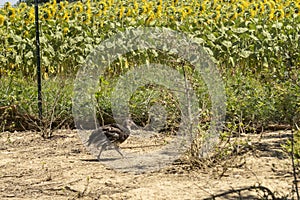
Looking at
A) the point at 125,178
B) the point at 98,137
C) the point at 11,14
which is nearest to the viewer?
the point at 125,178

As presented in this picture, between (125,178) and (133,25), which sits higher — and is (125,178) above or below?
below

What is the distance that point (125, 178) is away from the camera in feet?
13.8

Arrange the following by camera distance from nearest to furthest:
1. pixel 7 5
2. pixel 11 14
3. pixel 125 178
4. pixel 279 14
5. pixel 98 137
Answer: pixel 125 178 < pixel 98 137 < pixel 11 14 < pixel 7 5 < pixel 279 14

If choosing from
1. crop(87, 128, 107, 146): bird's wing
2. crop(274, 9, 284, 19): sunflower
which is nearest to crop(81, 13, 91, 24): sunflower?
crop(274, 9, 284, 19): sunflower

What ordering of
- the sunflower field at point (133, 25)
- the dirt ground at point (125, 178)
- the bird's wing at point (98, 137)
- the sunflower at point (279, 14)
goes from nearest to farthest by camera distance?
the dirt ground at point (125, 178) < the bird's wing at point (98, 137) < the sunflower field at point (133, 25) < the sunflower at point (279, 14)

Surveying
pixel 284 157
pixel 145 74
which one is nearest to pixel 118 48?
pixel 145 74

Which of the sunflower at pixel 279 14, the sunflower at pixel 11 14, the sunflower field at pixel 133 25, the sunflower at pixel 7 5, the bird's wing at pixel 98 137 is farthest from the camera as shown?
the sunflower at pixel 279 14

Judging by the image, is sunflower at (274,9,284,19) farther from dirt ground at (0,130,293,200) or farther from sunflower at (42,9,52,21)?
dirt ground at (0,130,293,200)

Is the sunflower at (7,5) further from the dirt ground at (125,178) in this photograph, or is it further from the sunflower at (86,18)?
the dirt ground at (125,178)

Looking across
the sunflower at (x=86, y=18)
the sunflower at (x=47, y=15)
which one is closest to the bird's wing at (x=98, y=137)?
the sunflower at (x=86, y=18)

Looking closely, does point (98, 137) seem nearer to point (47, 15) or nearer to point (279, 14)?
point (47, 15)

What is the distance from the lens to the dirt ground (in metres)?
3.78

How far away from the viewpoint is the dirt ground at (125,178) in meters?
3.78

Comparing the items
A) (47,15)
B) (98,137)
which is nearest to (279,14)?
(47,15)
